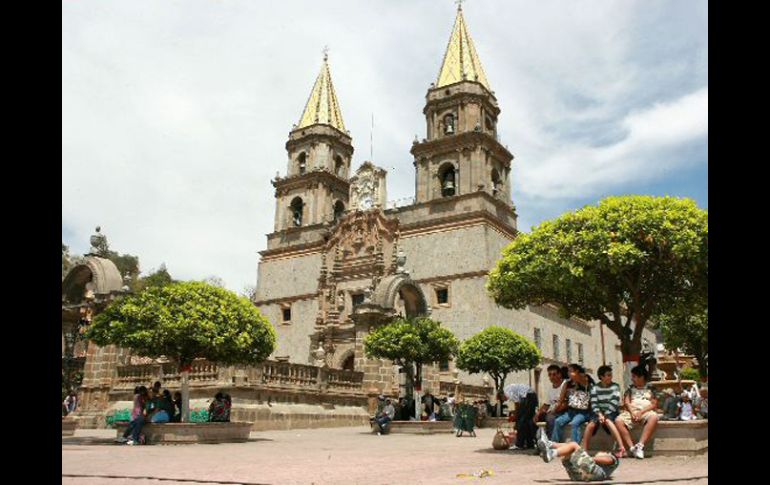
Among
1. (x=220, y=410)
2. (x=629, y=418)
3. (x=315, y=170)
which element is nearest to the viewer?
(x=629, y=418)

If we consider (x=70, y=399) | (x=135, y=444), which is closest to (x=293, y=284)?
(x=70, y=399)

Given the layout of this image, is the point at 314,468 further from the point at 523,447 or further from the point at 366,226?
the point at 366,226

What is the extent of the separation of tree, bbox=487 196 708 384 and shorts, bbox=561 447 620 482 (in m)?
6.39

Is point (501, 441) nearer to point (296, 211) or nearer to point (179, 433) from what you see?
point (179, 433)

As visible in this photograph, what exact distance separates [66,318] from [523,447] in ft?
52.6

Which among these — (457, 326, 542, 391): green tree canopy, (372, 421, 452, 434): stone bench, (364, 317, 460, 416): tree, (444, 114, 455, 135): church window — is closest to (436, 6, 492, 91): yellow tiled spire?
(444, 114, 455, 135): church window

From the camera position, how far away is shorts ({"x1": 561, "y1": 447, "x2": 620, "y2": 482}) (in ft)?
22.6

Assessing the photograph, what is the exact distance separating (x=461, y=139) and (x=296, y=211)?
13389mm

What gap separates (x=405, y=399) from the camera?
833 inches

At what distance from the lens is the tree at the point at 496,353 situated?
85.8 feet

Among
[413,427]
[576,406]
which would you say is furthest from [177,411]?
[576,406]

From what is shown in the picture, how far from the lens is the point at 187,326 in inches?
582

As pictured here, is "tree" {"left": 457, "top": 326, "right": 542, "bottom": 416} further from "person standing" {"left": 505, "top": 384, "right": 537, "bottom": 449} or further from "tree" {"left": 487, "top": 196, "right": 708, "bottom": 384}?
"person standing" {"left": 505, "top": 384, "right": 537, "bottom": 449}

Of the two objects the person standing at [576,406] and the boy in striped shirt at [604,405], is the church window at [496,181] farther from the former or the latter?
the boy in striped shirt at [604,405]
